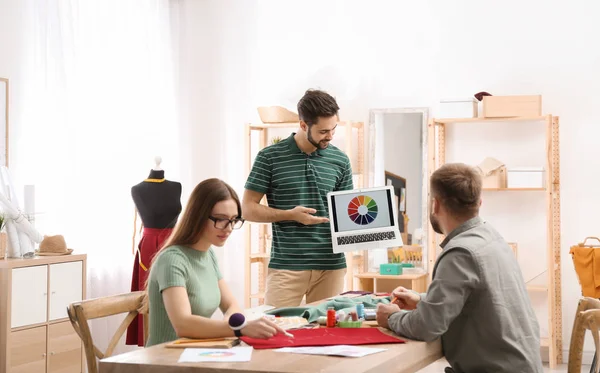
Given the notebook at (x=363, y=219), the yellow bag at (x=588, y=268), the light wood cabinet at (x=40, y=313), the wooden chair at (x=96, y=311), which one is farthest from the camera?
the yellow bag at (x=588, y=268)

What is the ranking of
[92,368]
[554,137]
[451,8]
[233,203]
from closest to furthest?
[92,368], [233,203], [554,137], [451,8]

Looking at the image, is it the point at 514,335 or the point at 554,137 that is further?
the point at 554,137

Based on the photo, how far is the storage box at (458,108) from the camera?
5504mm

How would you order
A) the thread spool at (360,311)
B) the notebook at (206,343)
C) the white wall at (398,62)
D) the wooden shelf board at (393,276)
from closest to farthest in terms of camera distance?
the notebook at (206,343) < the thread spool at (360,311) < the wooden shelf board at (393,276) < the white wall at (398,62)

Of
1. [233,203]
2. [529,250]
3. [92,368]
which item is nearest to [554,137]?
[529,250]

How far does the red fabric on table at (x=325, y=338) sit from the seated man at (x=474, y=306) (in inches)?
3.3

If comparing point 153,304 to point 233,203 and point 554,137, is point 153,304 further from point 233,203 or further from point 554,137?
point 554,137

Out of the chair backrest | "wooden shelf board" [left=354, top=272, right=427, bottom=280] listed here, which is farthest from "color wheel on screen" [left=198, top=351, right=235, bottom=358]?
"wooden shelf board" [left=354, top=272, right=427, bottom=280]

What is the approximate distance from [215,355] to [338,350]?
12.5 inches

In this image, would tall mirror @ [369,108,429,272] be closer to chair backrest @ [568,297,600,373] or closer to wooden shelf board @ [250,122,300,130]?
wooden shelf board @ [250,122,300,130]

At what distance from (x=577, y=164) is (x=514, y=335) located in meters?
3.58

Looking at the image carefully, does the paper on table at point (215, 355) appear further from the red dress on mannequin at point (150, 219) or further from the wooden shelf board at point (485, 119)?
the wooden shelf board at point (485, 119)

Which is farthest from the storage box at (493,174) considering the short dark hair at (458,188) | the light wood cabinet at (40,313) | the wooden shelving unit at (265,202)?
the short dark hair at (458,188)

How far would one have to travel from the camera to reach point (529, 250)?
5652 mm
